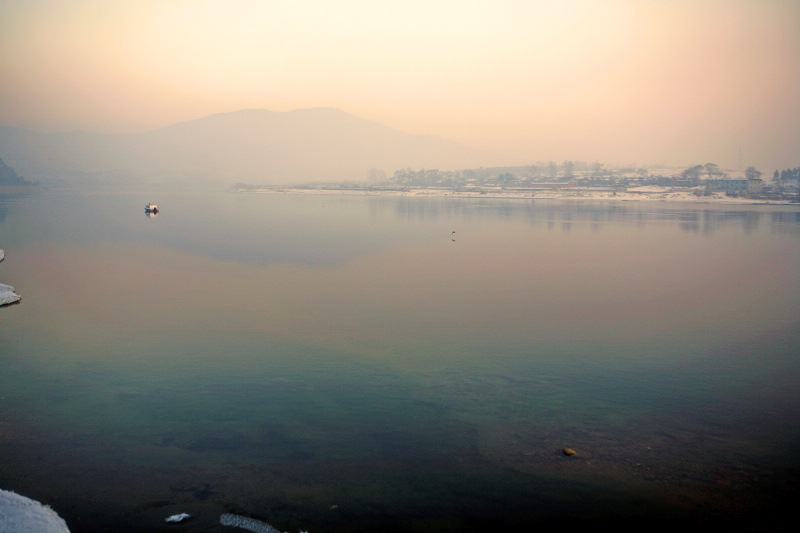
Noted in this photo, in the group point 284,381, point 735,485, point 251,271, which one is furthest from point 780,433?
point 251,271

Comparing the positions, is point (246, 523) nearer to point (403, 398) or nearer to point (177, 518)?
point (177, 518)

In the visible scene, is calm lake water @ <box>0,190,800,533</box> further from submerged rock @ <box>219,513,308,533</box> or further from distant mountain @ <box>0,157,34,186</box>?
distant mountain @ <box>0,157,34,186</box>

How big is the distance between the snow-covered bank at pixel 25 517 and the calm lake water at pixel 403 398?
10.3 inches

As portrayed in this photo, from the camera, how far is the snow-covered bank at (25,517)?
7090mm

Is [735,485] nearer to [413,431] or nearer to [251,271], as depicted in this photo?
[413,431]

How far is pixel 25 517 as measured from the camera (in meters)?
7.32

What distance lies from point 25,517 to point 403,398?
6242 mm

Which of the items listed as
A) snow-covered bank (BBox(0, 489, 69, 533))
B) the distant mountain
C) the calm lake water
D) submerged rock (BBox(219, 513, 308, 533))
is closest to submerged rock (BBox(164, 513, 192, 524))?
the calm lake water

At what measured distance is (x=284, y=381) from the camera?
12.6 m

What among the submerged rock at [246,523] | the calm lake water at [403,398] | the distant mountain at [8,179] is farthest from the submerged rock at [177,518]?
the distant mountain at [8,179]

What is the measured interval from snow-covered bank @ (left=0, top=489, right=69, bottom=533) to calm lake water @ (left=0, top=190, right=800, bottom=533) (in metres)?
0.26

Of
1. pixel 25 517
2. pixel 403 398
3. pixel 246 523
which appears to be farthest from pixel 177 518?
pixel 403 398

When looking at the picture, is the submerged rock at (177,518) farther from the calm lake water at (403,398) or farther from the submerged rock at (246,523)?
the submerged rock at (246,523)

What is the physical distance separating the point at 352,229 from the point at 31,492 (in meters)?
40.9
